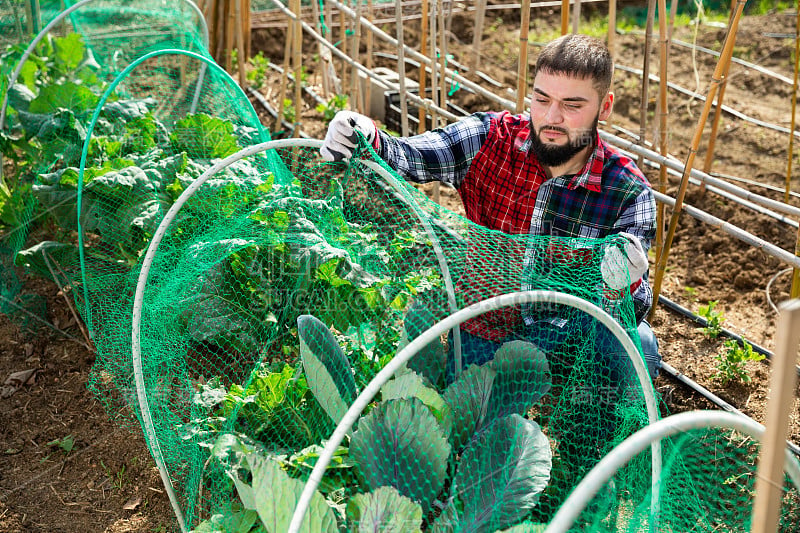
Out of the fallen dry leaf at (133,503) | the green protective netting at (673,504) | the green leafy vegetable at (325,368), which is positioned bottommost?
the fallen dry leaf at (133,503)

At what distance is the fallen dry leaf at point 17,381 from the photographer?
254 centimetres

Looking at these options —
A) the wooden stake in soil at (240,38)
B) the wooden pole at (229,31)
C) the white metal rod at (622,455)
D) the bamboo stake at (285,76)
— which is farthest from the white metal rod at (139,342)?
the wooden pole at (229,31)

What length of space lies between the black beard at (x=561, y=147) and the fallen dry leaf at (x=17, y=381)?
5.87ft

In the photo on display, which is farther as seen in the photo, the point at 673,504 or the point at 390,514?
the point at 673,504

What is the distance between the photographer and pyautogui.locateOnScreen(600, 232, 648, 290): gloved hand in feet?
5.81

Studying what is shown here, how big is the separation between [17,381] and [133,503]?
0.73m

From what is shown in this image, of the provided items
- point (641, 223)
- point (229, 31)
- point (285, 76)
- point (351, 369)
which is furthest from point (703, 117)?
point (229, 31)

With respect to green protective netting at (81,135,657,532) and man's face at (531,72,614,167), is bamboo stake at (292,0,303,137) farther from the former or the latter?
man's face at (531,72,614,167)

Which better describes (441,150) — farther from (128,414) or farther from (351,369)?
(128,414)

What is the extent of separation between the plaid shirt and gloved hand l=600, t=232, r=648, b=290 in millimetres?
212

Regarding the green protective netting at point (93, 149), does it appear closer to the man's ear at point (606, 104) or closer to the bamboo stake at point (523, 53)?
the bamboo stake at point (523, 53)

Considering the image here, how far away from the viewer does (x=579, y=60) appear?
2.01m

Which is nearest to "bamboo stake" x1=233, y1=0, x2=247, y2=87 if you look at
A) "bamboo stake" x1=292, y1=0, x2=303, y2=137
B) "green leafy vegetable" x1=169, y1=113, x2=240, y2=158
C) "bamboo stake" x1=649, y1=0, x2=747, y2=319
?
"bamboo stake" x1=292, y1=0, x2=303, y2=137

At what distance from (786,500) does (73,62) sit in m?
3.24
